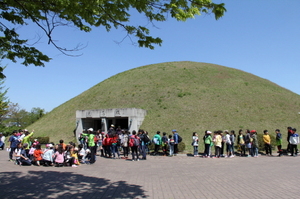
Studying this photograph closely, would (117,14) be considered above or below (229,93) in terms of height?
below

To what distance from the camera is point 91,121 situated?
24969mm

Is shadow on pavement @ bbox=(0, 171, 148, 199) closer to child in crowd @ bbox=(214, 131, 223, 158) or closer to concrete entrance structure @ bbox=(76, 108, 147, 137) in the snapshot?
child in crowd @ bbox=(214, 131, 223, 158)

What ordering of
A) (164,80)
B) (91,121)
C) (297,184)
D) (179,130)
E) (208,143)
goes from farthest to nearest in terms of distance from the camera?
(164,80), (91,121), (179,130), (208,143), (297,184)

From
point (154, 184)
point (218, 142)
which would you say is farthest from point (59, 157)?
point (218, 142)

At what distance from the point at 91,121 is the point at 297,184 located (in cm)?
2097

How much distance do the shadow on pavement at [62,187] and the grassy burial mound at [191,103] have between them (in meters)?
12.2

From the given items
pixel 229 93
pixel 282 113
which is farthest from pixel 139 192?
pixel 229 93

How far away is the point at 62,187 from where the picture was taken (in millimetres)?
7086

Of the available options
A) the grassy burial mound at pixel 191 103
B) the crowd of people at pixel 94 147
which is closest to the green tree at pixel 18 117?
the grassy burial mound at pixel 191 103

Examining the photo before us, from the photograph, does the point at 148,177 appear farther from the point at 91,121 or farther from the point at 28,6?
the point at 91,121

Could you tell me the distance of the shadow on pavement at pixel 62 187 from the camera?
6.24 m

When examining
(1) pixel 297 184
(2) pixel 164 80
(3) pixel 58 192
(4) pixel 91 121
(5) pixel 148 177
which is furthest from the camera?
(2) pixel 164 80

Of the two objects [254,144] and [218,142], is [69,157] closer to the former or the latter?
[218,142]

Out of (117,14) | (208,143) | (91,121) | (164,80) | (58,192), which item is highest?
(164,80)
